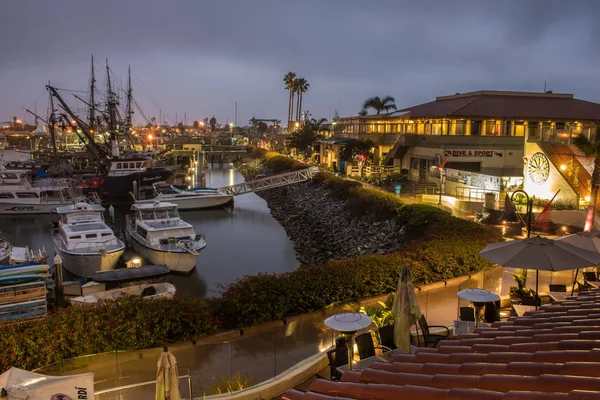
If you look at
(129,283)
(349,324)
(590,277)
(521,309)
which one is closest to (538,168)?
(590,277)

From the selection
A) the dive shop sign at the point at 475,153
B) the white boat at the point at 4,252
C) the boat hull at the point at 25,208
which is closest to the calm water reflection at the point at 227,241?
the boat hull at the point at 25,208

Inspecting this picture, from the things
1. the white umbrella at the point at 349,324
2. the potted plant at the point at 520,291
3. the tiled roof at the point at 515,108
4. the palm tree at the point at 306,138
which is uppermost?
the tiled roof at the point at 515,108

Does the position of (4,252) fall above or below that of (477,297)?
below

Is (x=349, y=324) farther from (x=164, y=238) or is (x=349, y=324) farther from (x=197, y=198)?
(x=197, y=198)

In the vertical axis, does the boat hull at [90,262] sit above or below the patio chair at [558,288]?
below

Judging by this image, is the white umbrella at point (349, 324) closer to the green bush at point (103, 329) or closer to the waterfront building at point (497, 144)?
the green bush at point (103, 329)

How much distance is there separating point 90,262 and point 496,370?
881 inches

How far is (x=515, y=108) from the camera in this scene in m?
41.4

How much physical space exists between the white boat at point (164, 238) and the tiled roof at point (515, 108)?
24556 mm

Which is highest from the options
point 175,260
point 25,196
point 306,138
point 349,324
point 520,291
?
point 306,138

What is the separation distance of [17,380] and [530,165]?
28207mm

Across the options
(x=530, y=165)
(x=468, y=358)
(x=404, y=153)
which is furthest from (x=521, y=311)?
(x=404, y=153)

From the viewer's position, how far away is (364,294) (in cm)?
1319

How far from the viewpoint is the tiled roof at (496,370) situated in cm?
337
